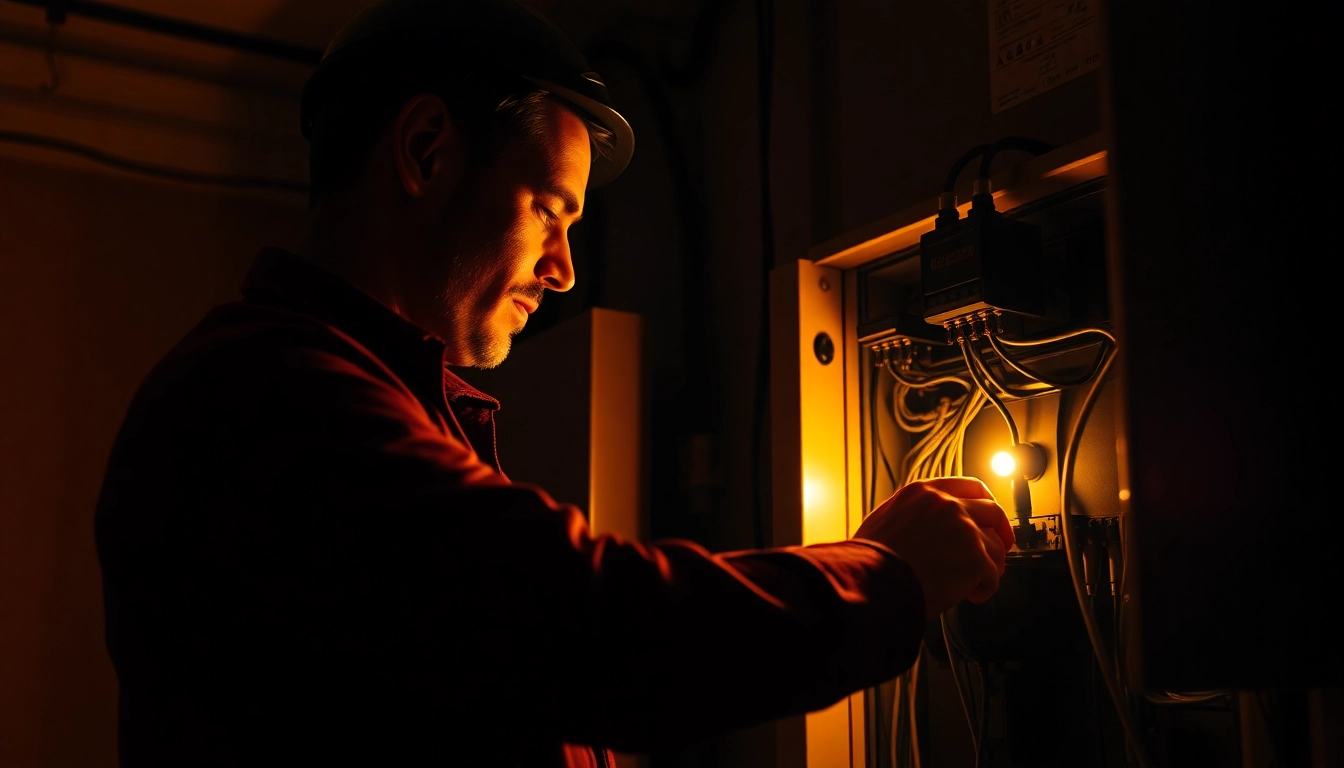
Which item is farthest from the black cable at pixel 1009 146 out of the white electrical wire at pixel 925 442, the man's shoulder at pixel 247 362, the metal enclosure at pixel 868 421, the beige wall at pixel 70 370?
the beige wall at pixel 70 370

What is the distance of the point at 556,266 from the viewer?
90cm

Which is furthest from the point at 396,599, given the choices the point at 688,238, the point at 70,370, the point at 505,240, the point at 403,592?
the point at 70,370

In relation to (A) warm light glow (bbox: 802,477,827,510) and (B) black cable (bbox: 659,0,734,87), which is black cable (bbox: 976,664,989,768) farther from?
(B) black cable (bbox: 659,0,734,87)

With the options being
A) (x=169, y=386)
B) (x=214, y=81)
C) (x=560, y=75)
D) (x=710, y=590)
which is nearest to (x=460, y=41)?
(x=560, y=75)

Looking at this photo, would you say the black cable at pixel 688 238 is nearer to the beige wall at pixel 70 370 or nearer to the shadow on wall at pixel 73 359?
the shadow on wall at pixel 73 359

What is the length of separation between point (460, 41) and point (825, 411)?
1.63 ft

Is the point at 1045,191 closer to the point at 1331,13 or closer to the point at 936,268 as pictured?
the point at 936,268

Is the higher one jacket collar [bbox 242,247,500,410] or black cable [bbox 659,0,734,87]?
black cable [bbox 659,0,734,87]

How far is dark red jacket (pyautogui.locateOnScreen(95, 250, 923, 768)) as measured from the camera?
0.45 m

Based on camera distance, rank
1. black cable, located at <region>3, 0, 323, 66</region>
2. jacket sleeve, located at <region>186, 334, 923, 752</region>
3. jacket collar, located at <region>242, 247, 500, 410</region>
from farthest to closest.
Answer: black cable, located at <region>3, 0, 323, 66</region> → jacket collar, located at <region>242, 247, 500, 410</region> → jacket sleeve, located at <region>186, 334, 923, 752</region>

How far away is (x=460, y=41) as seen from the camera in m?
0.83

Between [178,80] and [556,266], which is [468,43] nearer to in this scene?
[556,266]

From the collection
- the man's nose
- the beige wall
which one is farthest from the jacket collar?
the beige wall

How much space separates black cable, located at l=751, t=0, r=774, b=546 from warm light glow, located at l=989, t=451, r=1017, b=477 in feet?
1.44
